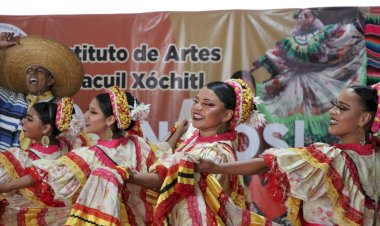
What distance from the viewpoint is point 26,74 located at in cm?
541

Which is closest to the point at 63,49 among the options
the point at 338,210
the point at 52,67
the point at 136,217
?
the point at 52,67

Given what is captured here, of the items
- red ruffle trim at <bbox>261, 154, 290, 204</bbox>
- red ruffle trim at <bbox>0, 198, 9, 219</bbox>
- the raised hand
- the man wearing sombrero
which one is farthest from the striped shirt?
red ruffle trim at <bbox>261, 154, 290, 204</bbox>

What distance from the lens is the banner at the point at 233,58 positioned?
5426mm

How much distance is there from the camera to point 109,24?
→ 581 centimetres

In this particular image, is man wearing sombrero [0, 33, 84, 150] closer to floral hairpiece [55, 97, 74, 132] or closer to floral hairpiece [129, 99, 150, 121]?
floral hairpiece [55, 97, 74, 132]

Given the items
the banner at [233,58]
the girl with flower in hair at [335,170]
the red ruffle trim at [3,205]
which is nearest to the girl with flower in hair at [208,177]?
the girl with flower in hair at [335,170]

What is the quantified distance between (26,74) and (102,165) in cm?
176

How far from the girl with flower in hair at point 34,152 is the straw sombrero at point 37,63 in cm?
73

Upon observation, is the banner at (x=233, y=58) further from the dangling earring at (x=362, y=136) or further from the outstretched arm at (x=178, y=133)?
the dangling earring at (x=362, y=136)

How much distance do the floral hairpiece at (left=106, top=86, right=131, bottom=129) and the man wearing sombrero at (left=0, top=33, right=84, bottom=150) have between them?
1.30 meters

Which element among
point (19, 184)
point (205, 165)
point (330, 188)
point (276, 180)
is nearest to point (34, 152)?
point (19, 184)

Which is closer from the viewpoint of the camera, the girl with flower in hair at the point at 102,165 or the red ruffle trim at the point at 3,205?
the girl with flower in hair at the point at 102,165

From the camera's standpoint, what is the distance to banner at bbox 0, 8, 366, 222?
5426 mm

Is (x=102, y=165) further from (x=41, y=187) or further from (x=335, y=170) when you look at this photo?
(x=335, y=170)
